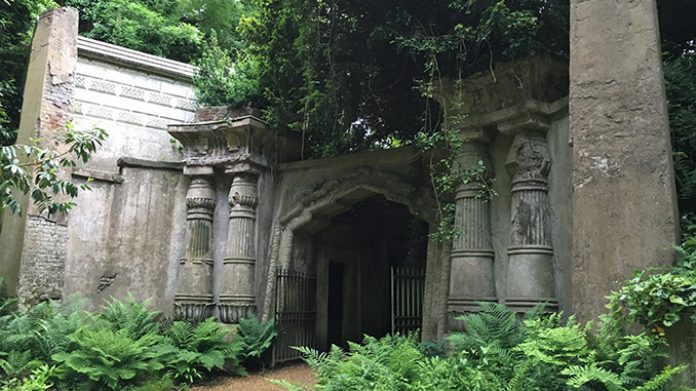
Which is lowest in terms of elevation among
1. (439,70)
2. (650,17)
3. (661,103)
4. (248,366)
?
(248,366)

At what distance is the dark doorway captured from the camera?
1151 centimetres

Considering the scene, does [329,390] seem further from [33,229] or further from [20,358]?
[33,229]

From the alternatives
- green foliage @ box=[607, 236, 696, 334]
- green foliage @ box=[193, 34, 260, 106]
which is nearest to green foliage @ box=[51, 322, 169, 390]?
green foliage @ box=[193, 34, 260, 106]

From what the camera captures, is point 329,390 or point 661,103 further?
point 329,390

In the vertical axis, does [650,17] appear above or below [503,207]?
above

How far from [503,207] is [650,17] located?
2.77 meters

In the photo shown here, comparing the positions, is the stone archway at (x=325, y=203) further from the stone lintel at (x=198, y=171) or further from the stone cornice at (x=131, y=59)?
the stone cornice at (x=131, y=59)

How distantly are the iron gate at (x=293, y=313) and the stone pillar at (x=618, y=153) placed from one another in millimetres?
5715

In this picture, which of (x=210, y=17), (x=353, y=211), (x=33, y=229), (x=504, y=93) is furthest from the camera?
(x=210, y=17)

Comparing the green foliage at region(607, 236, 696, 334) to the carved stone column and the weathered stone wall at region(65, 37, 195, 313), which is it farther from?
the weathered stone wall at region(65, 37, 195, 313)

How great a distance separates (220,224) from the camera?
10148 millimetres

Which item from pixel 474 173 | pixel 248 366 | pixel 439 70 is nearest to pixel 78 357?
pixel 248 366

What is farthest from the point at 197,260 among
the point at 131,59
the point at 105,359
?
the point at 131,59

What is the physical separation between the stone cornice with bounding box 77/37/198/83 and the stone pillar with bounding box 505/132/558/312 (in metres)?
6.77
